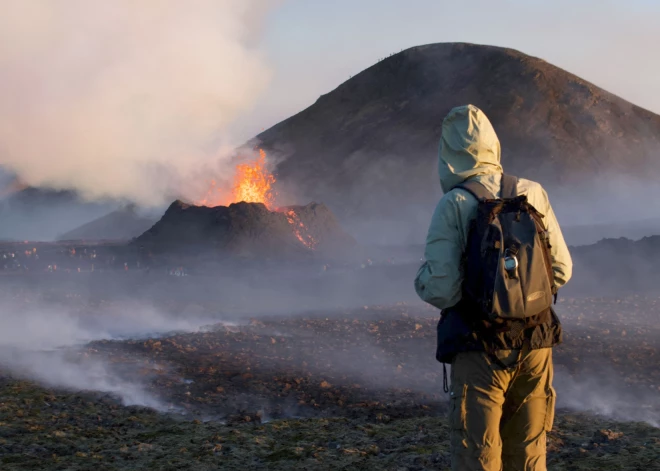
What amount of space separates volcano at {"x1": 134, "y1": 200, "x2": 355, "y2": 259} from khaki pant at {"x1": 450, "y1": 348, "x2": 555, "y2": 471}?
28948mm

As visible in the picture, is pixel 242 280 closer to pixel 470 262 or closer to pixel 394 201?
pixel 470 262

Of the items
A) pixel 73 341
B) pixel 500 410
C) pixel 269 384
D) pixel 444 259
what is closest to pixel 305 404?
pixel 269 384

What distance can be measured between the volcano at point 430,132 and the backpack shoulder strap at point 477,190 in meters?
56.4

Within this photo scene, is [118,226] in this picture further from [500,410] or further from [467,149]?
[500,410]

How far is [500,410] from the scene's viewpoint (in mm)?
3414

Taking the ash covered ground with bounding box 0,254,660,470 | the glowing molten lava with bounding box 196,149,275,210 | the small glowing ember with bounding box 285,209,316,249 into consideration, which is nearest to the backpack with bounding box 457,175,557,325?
the ash covered ground with bounding box 0,254,660,470

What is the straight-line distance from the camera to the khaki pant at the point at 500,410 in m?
3.36

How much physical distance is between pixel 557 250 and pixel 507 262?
1.72ft

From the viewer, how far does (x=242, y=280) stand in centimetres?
2836

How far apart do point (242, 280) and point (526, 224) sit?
25.5m

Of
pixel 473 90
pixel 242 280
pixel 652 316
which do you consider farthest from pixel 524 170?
pixel 652 316

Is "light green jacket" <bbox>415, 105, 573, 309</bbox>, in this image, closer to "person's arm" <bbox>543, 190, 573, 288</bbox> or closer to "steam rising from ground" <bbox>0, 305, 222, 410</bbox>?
"person's arm" <bbox>543, 190, 573, 288</bbox>

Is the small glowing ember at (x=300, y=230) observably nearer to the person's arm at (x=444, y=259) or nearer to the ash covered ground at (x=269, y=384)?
the ash covered ground at (x=269, y=384)

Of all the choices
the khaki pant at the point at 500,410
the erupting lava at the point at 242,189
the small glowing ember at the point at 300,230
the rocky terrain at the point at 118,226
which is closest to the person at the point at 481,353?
the khaki pant at the point at 500,410
